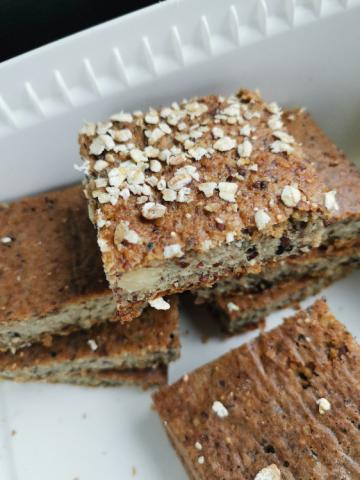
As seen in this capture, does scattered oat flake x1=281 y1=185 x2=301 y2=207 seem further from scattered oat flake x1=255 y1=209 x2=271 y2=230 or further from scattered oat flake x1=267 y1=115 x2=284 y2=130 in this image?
scattered oat flake x1=267 y1=115 x2=284 y2=130

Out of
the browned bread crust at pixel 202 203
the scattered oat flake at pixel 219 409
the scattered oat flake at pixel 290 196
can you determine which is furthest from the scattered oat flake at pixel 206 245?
the scattered oat flake at pixel 219 409

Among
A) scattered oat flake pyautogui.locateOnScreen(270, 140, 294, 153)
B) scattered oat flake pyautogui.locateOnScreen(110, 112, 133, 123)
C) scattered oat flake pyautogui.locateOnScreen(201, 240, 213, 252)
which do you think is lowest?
scattered oat flake pyautogui.locateOnScreen(201, 240, 213, 252)

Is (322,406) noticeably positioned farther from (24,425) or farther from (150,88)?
(150,88)

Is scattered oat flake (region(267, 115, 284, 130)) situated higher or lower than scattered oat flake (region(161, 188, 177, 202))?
higher

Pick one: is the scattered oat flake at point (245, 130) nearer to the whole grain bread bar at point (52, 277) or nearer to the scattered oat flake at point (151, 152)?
the scattered oat flake at point (151, 152)

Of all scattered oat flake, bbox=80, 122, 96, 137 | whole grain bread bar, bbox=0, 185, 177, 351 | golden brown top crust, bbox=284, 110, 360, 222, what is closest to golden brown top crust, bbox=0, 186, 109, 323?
whole grain bread bar, bbox=0, 185, 177, 351

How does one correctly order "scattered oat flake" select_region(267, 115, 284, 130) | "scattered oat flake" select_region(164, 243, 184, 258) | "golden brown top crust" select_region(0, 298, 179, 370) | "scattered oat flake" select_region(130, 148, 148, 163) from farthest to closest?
"golden brown top crust" select_region(0, 298, 179, 370) → "scattered oat flake" select_region(267, 115, 284, 130) → "scattered oat flake" select_region(130, 148, 148, 163) → "scattered oat flake" select_region(164, 243, 184, 258)

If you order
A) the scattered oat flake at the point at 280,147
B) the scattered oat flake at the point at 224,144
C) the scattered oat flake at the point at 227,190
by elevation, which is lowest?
the scattered oat flake at the point at 227,190

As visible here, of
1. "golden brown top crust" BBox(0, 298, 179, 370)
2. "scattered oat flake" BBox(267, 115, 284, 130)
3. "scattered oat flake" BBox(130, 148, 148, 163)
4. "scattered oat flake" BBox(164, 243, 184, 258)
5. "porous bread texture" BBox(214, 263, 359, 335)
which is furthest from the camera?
"porous bread texture" BBox(214, 263, 359, 335)
